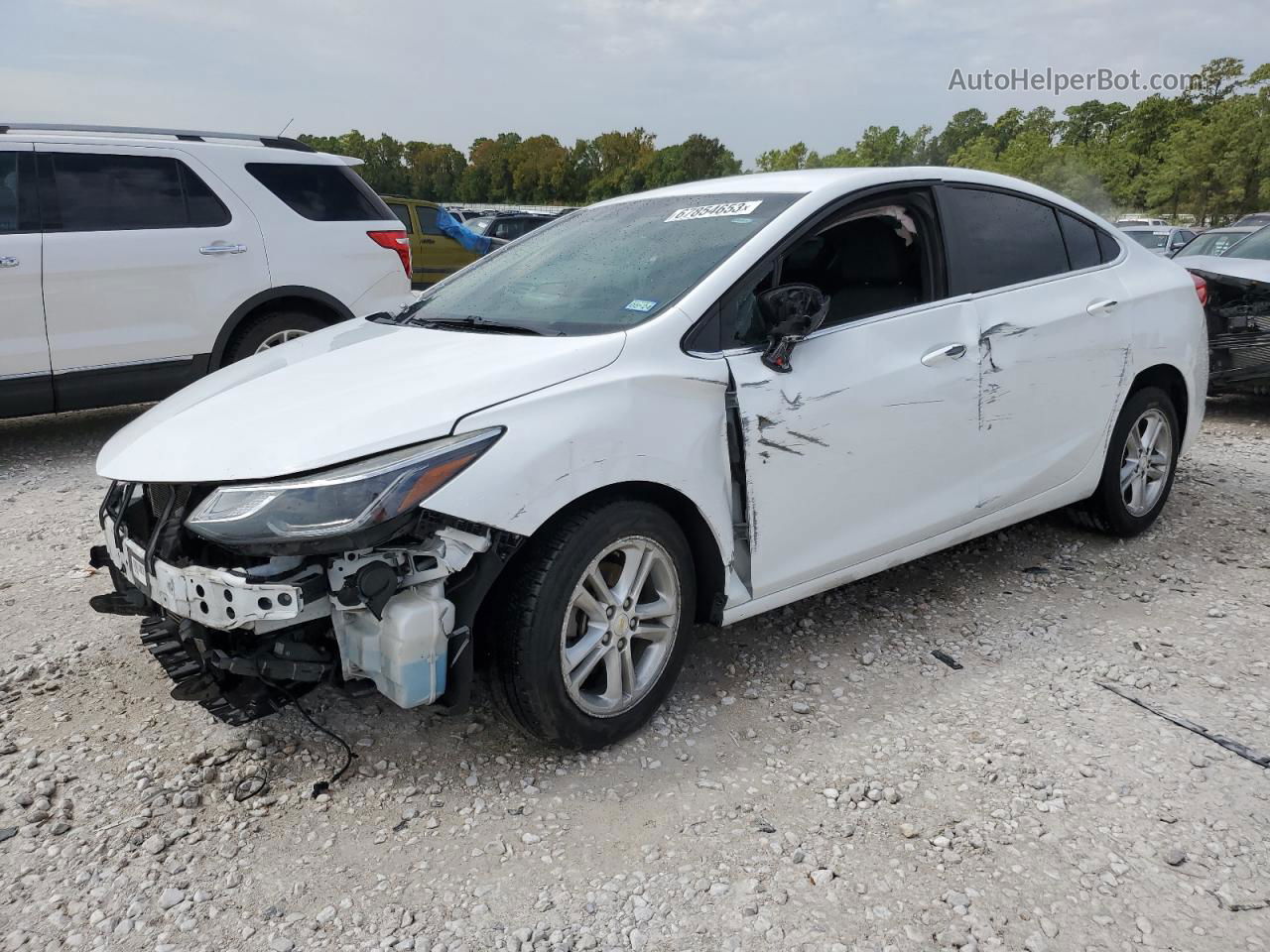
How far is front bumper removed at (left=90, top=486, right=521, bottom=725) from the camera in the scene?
7.50 feet

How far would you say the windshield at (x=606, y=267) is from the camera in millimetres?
2943

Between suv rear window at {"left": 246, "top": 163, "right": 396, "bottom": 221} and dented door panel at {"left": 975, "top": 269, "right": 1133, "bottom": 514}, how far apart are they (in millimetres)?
4728

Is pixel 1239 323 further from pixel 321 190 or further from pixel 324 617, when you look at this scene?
pixel 324 617

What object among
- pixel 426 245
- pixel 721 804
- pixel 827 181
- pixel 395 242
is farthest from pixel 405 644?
pixel 426 245

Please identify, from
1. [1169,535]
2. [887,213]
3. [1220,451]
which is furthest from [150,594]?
[1220,451]

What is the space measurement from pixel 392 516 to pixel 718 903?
1.17 metres

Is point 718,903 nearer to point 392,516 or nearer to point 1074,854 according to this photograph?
point 1074,854

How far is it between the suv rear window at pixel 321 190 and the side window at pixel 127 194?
431mm

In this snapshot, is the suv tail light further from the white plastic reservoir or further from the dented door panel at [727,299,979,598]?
the white plastic reservoir

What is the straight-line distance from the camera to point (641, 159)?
92.9 meters

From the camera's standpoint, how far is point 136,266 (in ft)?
19.0

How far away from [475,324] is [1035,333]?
6.95 ft

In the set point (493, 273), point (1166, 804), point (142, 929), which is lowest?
point (1166, 804)

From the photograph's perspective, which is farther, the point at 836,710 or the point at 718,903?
the point at 836,710
